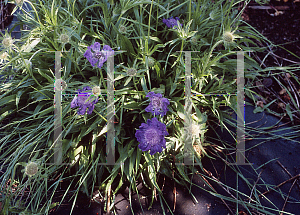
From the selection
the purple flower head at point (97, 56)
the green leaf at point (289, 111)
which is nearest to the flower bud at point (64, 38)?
the purple flower head at point (97, 56)

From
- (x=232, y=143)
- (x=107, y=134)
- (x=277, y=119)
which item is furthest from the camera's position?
(x=277, y=119)

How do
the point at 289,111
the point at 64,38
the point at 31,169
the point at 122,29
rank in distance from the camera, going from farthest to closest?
the point at 289,111 < the point at 122,29 < the point at 64,38 < the point at 31,169

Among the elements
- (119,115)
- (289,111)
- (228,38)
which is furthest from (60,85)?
(289,111)

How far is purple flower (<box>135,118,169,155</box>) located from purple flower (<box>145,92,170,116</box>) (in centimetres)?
7

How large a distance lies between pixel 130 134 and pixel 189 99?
1.46ft

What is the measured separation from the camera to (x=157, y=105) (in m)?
1.34

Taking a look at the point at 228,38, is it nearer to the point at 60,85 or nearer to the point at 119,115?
the point at 119,115

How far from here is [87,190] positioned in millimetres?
1479

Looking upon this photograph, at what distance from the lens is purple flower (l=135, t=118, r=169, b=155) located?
1.25m

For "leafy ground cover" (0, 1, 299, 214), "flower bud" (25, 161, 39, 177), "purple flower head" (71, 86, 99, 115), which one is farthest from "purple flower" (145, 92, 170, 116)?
"flower bud" (25, 161, 39, 177)

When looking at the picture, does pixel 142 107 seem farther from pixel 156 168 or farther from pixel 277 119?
pixel 277 119

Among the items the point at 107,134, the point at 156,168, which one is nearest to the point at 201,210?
the point at 156,168

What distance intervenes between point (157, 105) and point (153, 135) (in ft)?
0.58

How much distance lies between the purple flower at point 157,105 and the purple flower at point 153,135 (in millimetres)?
73
